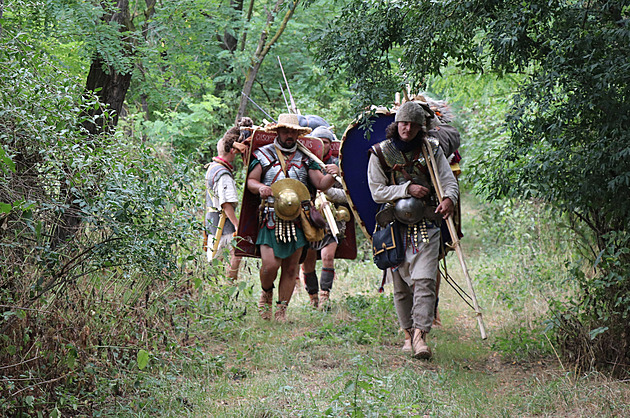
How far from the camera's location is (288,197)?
22.5 ft

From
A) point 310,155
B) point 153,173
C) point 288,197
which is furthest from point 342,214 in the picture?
point 153,173

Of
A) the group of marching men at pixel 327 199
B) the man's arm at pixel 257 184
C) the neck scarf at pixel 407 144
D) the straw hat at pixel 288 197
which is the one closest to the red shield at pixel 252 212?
the group of marching men at pixel 327 199

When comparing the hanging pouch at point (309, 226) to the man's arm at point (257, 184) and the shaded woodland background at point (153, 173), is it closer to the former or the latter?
the man's arm at point (257, 184)

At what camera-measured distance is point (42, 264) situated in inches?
145

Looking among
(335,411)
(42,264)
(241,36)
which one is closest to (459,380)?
(335,411)

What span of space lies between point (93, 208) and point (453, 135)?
3983 mm

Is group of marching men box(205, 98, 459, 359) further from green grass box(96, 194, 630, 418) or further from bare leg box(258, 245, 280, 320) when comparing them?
green grass box(96, 194, 630, 418)

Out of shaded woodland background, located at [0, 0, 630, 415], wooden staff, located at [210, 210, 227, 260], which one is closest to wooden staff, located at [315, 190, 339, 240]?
wooden staff, located at [210, 210, 227, 260]

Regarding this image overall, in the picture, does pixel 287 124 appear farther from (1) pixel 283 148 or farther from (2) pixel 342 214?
(2) pixel 342 214

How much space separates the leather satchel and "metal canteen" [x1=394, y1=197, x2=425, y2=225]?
13 centimetres

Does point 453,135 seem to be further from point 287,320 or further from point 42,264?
point 42,264

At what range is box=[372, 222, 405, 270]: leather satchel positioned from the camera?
19.3ft

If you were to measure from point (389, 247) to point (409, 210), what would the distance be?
0.36 m

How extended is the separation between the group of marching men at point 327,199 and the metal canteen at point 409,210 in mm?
15
